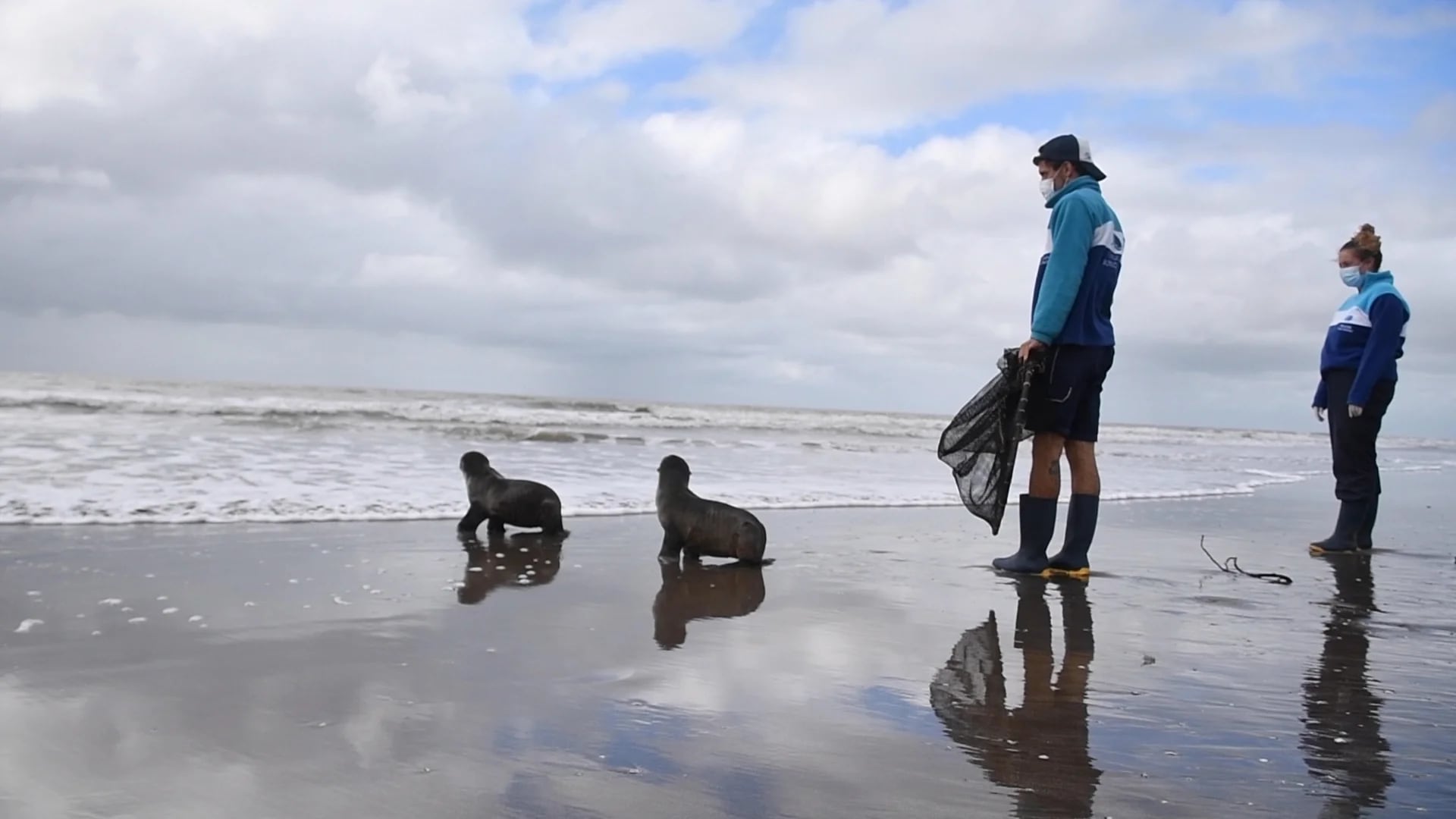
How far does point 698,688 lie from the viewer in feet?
10.6

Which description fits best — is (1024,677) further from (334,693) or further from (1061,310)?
(1061,310)

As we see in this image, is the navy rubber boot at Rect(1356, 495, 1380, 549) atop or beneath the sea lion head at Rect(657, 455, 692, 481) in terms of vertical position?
beneath

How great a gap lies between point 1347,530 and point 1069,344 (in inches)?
128

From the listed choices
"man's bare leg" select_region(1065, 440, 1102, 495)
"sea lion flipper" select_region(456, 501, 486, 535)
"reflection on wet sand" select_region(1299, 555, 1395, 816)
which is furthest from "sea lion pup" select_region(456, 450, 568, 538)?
"reflection on wet sand" select_region(1299, 555, 1395, 816)

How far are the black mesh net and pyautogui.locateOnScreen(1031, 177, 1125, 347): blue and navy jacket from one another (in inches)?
9.3

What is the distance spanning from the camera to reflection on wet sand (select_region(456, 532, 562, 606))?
16.8 feet

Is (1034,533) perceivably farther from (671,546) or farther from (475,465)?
(475,465)

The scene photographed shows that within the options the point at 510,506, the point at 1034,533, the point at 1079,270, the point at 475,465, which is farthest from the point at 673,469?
the point at 1079,270

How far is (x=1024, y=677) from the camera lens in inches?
136

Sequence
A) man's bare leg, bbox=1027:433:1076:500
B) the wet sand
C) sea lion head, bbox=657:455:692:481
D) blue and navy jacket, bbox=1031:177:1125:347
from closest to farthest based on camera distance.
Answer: the wet sand
blue and navy jacket, bbox=1031:177:1125:347
man's bare leg, bbox=1027:433:1076:500
sea lion head, bbox=657:455:692:481

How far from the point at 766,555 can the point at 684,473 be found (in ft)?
2.22

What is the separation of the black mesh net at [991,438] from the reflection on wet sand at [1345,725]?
1.63 metres

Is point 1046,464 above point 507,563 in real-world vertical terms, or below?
above

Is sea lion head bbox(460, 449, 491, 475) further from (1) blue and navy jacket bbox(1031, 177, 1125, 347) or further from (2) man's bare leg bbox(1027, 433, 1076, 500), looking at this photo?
(1) blue and navy jacket bbox(1031, 177, 1125, 347)
